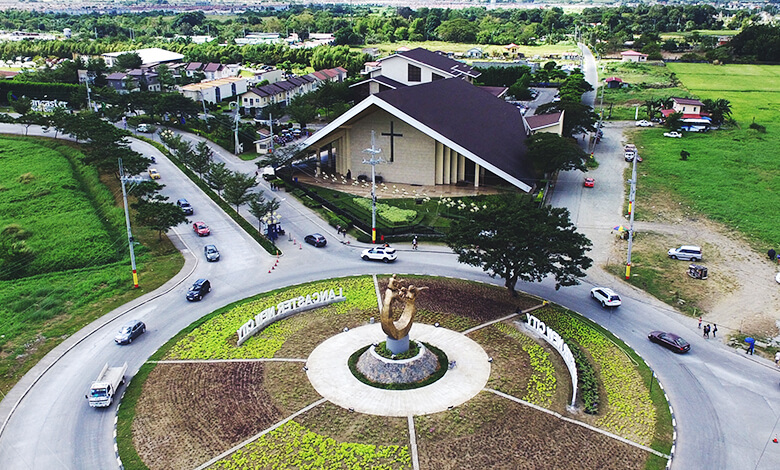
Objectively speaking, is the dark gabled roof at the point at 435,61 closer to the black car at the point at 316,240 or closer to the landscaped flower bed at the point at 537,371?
the black car at the point at 316,240

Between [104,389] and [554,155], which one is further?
[554,155]

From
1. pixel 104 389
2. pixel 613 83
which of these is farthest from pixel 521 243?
pixel 613 83

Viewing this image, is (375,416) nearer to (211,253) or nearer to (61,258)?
(211,253)

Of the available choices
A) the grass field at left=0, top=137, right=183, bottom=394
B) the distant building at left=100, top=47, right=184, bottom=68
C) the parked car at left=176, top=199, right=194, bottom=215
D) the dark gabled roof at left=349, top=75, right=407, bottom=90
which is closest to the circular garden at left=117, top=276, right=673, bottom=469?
the grass field at left=0, top=137, right=183, bottom=394

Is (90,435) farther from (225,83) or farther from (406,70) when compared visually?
(225,83)

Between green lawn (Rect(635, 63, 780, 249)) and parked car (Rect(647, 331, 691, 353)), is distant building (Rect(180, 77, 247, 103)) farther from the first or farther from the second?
parked car (Rect(647, 331, 691, 353))

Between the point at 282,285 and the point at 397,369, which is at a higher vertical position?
the point at 397,369

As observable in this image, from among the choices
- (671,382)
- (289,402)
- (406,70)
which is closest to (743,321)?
(671,382)

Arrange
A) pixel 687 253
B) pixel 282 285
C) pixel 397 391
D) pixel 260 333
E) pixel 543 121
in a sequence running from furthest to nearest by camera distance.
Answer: pixel 543 121
pixel 687 253
pixel 282 285
pixel 260 333
pixel 397 391
